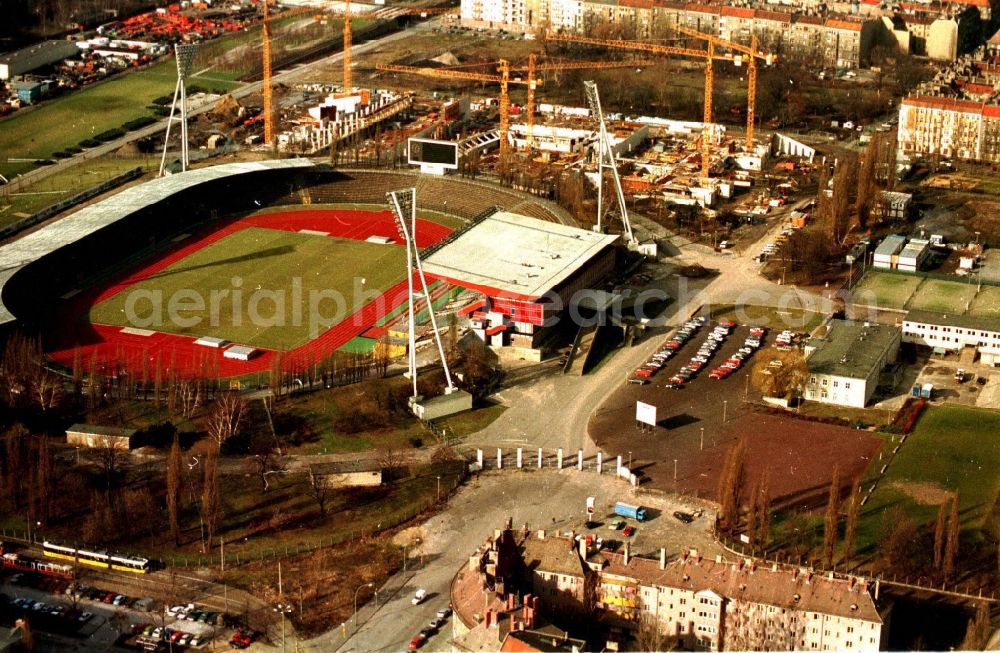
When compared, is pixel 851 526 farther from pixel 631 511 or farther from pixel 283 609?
pixel 283 609

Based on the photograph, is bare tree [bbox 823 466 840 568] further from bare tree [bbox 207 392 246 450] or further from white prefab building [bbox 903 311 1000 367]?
bare tree [bbox 207 392 246 450]

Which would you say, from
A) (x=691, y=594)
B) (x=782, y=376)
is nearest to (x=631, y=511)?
(x=691, y=594)

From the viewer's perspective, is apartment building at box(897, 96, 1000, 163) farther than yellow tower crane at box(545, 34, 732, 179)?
No

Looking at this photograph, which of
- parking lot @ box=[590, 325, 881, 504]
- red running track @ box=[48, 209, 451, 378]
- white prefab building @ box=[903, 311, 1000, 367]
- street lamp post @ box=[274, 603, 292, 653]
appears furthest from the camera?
white prefab building @ box=[903, 311, 1000, 367]

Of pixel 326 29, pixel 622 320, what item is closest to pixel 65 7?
pixel 326 29

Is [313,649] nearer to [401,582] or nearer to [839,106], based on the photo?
[401,582]

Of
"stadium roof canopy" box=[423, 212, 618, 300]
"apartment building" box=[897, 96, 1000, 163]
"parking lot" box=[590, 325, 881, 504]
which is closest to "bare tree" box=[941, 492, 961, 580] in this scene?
"parking lot" box=[590, 325, 881, 504]
